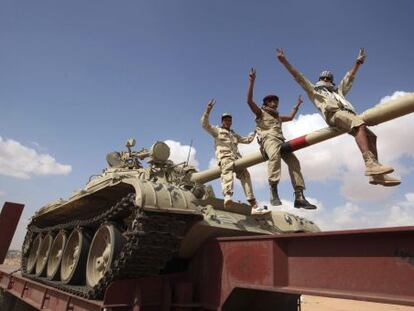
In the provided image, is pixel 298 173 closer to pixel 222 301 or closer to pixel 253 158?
pixel 253 158

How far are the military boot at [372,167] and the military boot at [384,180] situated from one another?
0.15 ft

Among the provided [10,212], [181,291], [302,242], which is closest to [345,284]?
[302,242]

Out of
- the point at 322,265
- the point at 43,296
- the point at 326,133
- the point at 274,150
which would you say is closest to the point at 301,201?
the point at 274,150

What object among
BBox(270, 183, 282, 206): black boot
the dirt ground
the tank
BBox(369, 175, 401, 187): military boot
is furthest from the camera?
the dirt ground

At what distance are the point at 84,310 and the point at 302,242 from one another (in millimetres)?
3243

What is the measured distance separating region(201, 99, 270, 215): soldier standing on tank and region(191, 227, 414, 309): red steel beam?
1.10 m

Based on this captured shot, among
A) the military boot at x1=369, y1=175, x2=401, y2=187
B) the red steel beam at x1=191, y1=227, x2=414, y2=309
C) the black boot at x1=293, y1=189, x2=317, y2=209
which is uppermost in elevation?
the black boot at x1=293, y1=189, x2=317, y2=209

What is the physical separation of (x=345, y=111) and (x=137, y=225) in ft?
8.94

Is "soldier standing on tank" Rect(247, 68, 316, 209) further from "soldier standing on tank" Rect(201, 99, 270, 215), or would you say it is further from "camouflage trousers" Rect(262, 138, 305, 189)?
"soldier standing on tank" Rect(201, 99, 270, 215)

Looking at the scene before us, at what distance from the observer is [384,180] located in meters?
3.80

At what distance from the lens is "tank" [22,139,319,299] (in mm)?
4613

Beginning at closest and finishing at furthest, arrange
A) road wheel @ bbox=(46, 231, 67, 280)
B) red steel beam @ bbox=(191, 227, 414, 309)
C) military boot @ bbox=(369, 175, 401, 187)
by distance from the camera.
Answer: red steel beam @ bbox=(191, 227, 414, 309) < military boot @ bbox=(369, 175, 401, 187) < road wheel @ bbox=(46, 231, 67, 280)

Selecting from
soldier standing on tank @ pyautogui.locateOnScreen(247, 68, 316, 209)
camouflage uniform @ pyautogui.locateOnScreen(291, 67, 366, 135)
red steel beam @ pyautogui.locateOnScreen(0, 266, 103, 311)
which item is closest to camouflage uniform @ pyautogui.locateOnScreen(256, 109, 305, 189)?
soldier standing on tank @ pyautogui.locateOnScreen(247, 68, 316, 209)

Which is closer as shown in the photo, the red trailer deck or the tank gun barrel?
the red trailer deck
